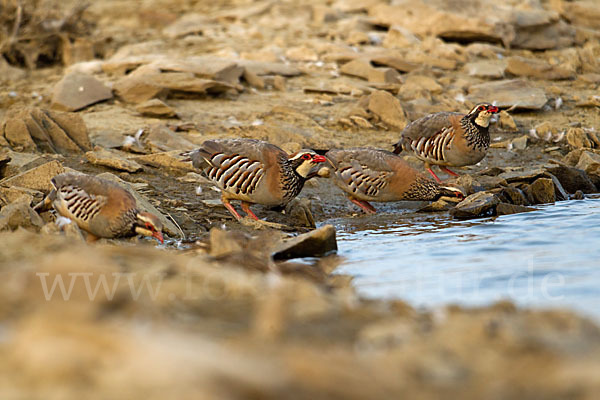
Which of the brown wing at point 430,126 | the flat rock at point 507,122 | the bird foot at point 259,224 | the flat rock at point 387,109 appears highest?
the brown wing at point 430,126

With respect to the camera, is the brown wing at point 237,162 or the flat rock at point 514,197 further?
the flat rock at point 514,197

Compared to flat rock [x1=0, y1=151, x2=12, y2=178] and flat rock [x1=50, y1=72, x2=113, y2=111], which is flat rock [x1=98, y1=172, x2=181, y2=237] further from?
flat rock [x1=50, y1=72, x2=113, y2=111]

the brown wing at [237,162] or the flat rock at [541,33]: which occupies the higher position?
the brown wing at [237,162]

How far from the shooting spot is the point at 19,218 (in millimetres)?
6273

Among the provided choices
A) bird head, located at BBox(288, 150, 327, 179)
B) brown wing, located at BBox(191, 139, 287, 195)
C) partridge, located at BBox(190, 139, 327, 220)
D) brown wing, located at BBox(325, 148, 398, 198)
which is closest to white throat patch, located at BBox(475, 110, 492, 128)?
brown wing, located at BBox(325, 148, 398, 198)

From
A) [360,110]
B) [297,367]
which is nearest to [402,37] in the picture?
[360,110]

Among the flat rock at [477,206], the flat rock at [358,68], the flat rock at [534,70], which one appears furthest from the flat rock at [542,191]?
the flat rock at [534,70]

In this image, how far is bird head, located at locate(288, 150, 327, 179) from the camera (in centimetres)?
815

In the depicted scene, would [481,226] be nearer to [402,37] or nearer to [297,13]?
[402,37]

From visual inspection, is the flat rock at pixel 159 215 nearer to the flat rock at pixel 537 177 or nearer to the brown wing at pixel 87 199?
the brown wing at pixel 87 199

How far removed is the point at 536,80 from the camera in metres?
13.4

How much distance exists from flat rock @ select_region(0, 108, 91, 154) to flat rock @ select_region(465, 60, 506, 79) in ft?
22.5

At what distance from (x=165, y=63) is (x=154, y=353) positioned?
10.1 metres

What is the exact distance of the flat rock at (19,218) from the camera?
6.18 m
